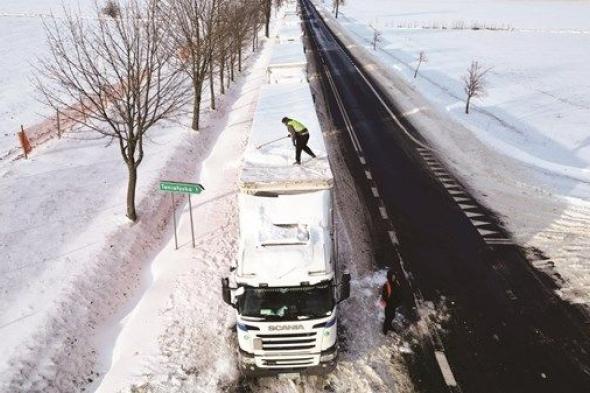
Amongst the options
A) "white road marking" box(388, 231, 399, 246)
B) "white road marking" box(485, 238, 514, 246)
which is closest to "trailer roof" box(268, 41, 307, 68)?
"white road marking" box(388, 231, 399, 246)

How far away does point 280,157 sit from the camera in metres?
12.8

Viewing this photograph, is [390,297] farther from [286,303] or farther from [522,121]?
[522,121]

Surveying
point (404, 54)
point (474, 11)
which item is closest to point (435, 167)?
point (404, 54)

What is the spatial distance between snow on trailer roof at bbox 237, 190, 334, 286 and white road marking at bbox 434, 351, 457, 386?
11.4ft

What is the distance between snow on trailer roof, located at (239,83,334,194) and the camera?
11.1 meters

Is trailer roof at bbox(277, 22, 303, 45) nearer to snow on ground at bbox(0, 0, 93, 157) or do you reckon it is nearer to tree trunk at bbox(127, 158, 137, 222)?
snow on ground at bbox(0, 0, 93, 157)

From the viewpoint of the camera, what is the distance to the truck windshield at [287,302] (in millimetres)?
9406

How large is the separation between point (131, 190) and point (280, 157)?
5820mm

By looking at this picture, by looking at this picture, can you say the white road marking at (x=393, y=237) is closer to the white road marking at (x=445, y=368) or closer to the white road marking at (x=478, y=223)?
the white road marking at (x=478, y=223)

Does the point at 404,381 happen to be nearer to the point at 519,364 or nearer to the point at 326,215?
the point at 519,364

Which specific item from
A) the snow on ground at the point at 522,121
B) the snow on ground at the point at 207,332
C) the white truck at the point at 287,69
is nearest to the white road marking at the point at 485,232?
the snow on ground at the point at 522,121

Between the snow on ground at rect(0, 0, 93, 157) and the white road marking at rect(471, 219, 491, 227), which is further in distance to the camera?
the snow on ground at rect(0, 0, 93, 157)

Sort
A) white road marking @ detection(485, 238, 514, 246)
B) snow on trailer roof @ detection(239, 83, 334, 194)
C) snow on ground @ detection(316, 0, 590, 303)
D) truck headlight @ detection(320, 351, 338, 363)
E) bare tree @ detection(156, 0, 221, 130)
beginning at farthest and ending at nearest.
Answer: bare tree @ detection(156, 0, 221, 130) < snow on ground @ detection(316, 0, 590, 303) < white road marking @ detection(485, 238, 514, 246) < snow on trailer roof @ detection(239, 83, 334, 194) < truck headlight @ detection(320, 351, 338, 363)

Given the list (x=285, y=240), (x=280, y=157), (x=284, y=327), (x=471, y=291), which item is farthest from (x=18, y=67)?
(x=471, y=291)
